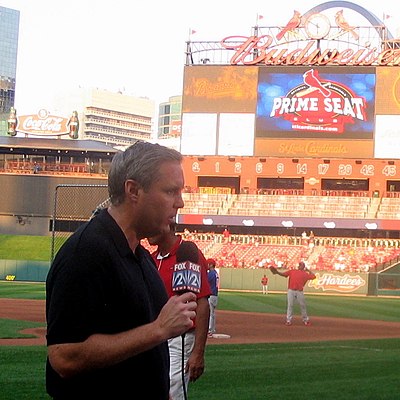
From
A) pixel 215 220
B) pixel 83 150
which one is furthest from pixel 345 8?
pixel 83 150

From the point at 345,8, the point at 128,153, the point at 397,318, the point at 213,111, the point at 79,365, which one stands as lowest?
the point at 397,318

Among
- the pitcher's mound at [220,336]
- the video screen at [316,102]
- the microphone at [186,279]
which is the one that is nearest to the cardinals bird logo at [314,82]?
the video screen at [316,102]

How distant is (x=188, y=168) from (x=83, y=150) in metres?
9.38

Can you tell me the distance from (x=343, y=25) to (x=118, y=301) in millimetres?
54026

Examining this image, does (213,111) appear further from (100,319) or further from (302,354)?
(100,319)

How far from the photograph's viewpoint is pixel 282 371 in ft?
42.9

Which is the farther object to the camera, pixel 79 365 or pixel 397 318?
pixel 397 318

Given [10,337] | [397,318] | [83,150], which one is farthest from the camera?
[83,150]

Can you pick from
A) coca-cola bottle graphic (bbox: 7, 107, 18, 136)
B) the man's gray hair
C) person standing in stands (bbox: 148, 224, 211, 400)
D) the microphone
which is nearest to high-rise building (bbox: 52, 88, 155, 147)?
coca-cola bottle graphic (bbox: 7, 107, 18, 136)

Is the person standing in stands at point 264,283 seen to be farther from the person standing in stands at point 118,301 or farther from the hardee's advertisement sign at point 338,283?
the person standing in stands at point 118,301

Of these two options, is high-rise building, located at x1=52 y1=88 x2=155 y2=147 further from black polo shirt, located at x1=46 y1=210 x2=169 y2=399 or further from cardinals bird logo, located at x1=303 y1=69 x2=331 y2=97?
black polo shirt, located at x1=46 y1=210 x2=169 y2=399

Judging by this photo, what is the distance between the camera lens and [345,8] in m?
56.8

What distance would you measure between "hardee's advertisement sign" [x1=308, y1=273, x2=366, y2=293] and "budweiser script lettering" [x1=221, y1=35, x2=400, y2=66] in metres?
15.7

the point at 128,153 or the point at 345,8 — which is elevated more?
the point at 345,8
